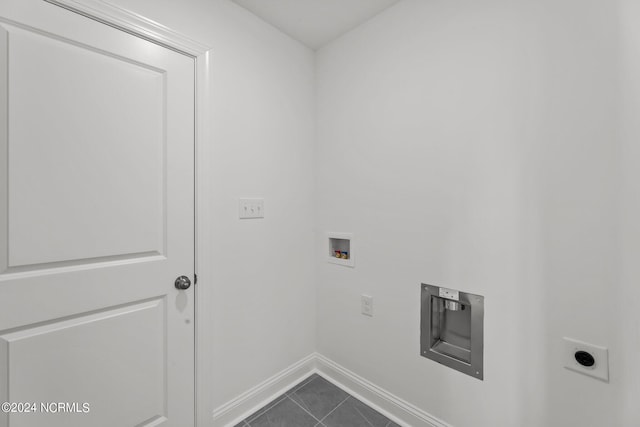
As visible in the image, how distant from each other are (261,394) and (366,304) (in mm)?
858

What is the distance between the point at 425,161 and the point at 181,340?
5.12 feet

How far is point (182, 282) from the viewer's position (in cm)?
134

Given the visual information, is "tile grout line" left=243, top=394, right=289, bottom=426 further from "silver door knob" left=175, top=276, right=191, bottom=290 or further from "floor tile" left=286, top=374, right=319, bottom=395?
"silver door knob" left=175, top=276, right=191, bottom=290

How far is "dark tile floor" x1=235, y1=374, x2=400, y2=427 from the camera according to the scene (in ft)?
5.03

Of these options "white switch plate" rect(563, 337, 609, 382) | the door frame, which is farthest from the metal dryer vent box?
the door frame

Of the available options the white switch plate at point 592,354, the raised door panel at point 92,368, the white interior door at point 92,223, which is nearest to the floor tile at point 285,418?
the white interior door at point 92,223

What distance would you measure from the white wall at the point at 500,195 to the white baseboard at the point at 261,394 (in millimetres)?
344

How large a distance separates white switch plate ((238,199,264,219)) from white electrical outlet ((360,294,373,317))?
833 millimetres

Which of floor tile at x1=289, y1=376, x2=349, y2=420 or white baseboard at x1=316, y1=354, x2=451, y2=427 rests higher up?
white baseboard at x1=316, y1=354, x2=451, y2=427

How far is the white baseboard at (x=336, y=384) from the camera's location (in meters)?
1.49

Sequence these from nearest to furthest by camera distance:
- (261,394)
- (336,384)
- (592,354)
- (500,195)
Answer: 1. (592,354)
2. (500,195)
3. (261,394)
4. (336,384)

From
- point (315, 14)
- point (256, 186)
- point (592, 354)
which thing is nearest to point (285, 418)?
point (256, 186)

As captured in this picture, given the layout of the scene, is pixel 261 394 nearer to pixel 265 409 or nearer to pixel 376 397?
pixel 265 409

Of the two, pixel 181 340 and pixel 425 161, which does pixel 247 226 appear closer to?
pixel 181 340
